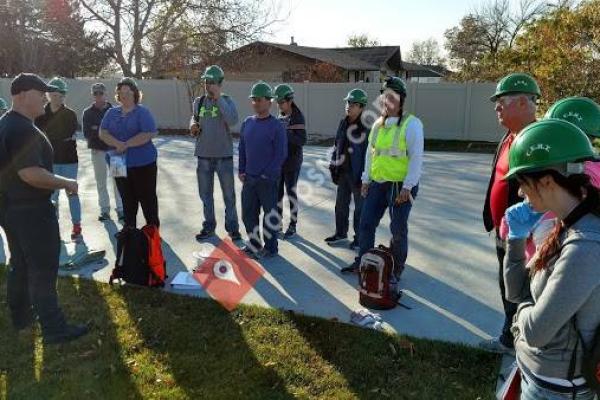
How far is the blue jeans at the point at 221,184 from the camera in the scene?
6.27m

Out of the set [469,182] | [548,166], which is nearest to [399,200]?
[548,166]

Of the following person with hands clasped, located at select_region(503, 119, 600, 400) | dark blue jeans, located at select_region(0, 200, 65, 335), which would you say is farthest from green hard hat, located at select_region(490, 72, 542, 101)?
dark blue jeans, located at select_region(0, 200, 65, 335)

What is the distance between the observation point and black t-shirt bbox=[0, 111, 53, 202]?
139 inches

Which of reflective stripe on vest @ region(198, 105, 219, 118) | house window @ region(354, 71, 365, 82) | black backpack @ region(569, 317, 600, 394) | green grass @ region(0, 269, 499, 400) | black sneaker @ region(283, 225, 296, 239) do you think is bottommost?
green grass @ region(0, 269, 499, 400)

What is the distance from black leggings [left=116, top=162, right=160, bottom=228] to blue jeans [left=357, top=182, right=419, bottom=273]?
2402 mm

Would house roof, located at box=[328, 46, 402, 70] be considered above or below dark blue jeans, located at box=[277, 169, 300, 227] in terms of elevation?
above

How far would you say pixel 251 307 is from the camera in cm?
450

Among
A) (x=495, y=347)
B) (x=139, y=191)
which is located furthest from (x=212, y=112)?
(x=495, y=347)

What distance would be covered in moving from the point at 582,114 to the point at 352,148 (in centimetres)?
343

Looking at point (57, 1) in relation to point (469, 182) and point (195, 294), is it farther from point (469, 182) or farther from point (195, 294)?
point (195, 294)

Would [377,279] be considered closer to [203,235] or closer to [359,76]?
[203,235]

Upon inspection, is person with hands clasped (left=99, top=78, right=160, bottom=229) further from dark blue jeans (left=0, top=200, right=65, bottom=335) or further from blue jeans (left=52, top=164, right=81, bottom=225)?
dark blue jeans (left=0, top=200, right=65, bottom=335)

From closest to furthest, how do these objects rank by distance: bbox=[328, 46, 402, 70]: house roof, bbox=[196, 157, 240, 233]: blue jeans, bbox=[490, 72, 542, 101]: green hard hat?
1. bbox=[490, 72, 542, 101]: green hard hat
2. bbox=[196, 157, 240, 233]: blue jeans
3. bbox=[328, 46, 402, 70]: house roof

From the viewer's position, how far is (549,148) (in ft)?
5.43
